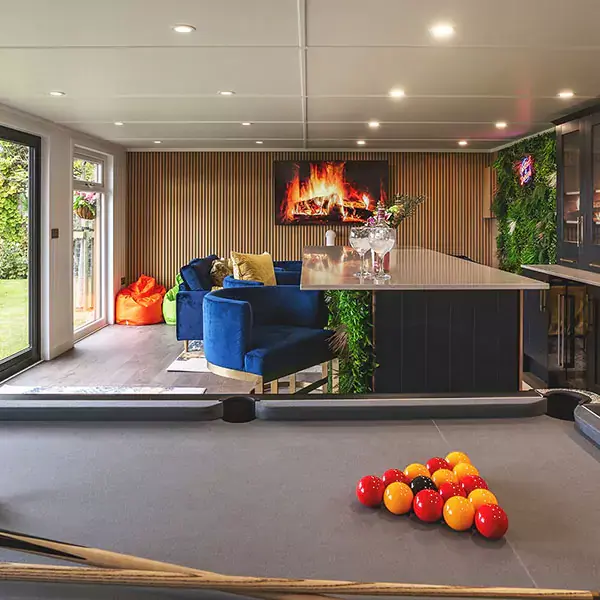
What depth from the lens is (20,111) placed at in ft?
20.4

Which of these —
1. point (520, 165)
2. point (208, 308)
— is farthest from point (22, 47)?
point (520, 165)

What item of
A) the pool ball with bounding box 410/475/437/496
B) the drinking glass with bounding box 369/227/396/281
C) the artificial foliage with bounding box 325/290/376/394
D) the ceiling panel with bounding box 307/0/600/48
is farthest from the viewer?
the drinking glass with bounding box 369/227/396/281

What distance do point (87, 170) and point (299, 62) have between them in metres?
5.16

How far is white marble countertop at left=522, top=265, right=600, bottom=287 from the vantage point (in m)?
5.19

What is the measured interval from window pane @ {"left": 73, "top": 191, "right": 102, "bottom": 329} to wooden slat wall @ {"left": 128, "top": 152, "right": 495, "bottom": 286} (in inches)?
37.1

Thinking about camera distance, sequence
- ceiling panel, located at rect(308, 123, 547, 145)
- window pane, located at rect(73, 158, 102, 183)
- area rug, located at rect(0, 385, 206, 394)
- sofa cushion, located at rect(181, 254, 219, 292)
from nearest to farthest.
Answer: area rug, located at rect(0, 385, 206, 394) < ceiling panel, located at rect(308, 123, 547, 145) < sofa cushion, located at rect(181, 254, 219, 292) < window pane, located at rect(73, 158, 102, 183)

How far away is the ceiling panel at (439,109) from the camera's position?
221 inches

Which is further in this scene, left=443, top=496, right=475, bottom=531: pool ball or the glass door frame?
the glass door frame

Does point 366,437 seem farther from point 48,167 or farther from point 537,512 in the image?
point 48,167

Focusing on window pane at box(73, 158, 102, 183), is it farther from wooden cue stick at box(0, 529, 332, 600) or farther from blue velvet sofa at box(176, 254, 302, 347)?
wooden cue stick at box(0, 529, 332, 600)

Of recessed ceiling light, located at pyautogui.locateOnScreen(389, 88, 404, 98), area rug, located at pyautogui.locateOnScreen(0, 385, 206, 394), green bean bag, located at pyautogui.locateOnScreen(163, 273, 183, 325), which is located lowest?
area rug, located at pyautogui.locateOnScreen(0, 385, 206, 394)

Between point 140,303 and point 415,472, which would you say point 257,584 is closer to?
point 415,472

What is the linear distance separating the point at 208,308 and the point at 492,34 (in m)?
2.18

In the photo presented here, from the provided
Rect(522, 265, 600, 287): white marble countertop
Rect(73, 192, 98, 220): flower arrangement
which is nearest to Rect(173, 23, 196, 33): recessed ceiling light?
Rect(522, 265, 600, 287): white marble countertop
